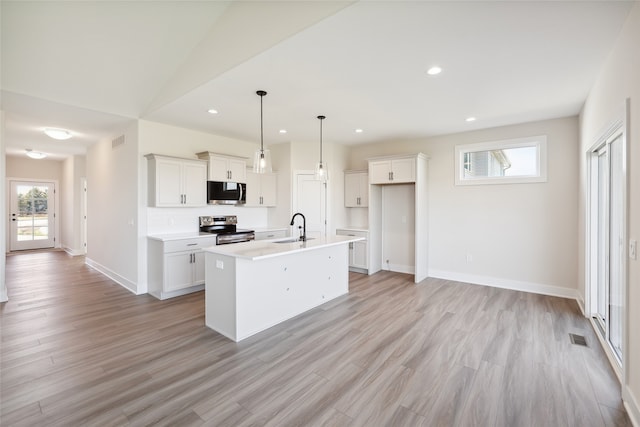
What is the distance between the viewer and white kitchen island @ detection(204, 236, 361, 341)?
2994mm

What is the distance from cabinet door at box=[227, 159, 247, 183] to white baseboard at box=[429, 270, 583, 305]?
13.2 feet

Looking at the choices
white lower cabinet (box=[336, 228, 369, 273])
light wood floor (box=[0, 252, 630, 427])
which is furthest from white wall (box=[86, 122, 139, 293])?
white lower cabinet (box=[336, 228, 369, 273])

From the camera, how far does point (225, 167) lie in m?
5.29

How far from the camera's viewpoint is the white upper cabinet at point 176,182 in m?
4.49

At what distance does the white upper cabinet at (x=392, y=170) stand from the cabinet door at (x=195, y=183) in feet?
10.1

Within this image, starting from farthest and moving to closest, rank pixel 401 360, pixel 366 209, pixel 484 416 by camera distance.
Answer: pixel 366 209 < pixel 401 360 < pixel 484 416

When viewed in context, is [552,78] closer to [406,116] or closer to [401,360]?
[406,116]

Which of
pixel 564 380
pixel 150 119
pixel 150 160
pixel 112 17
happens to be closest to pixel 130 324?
pixel 150 160

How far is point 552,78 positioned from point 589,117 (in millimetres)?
849

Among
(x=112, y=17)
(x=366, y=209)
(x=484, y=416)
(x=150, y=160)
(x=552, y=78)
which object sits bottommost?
(x=484, y=416)

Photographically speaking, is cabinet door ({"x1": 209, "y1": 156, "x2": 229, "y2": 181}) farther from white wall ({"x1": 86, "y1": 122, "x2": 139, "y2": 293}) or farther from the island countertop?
the island countertop

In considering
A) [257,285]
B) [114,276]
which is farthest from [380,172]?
[114,276]

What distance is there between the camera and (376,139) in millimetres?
5973

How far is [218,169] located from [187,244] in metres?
1.46
